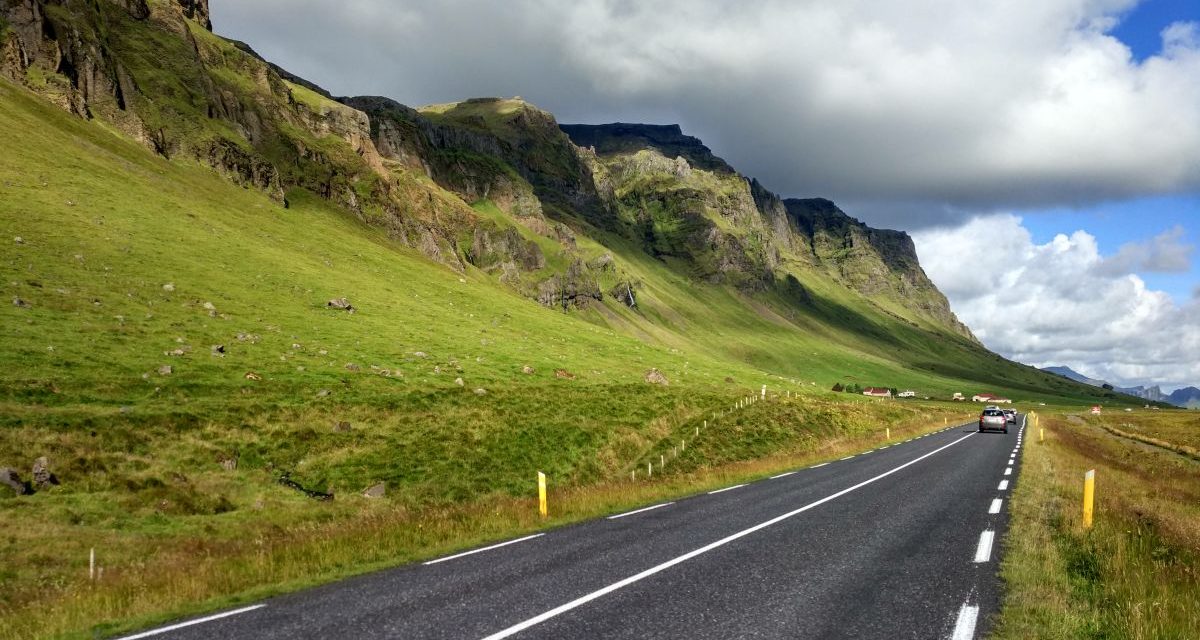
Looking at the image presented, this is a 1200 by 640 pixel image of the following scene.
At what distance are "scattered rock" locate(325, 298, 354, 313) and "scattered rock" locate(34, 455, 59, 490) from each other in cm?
3816

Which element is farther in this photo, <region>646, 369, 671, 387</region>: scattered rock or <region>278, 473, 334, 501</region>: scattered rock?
<region>646, 369, 671, 387</region>: scattered rock

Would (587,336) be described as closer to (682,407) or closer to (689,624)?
(682,407)

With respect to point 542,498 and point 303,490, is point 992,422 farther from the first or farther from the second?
point 303,490

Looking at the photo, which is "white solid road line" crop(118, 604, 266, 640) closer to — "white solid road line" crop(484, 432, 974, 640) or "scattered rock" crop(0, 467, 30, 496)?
"white solid road line" crop(484, 432, 974, 640)

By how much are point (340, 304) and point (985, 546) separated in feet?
187

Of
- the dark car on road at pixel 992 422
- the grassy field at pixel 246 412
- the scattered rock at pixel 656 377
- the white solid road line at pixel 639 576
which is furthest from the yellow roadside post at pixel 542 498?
the dark car on road at pixel 992 422

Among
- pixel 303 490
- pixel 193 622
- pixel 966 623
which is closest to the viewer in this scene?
pixel 966 623

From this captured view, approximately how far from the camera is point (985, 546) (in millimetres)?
12164

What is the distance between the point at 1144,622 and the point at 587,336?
8117cm

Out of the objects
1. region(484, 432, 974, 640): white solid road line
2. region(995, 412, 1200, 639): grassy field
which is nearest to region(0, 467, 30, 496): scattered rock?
region(484, 432, 974, 640): white solid road line

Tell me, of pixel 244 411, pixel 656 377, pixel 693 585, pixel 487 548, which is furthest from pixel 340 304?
pixel 693 585

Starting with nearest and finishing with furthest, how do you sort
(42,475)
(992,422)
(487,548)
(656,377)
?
(487,548)
(42,475)
(992,422)
(656,377)

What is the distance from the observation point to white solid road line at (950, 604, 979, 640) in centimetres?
752

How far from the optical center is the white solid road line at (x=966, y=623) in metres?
7.52
